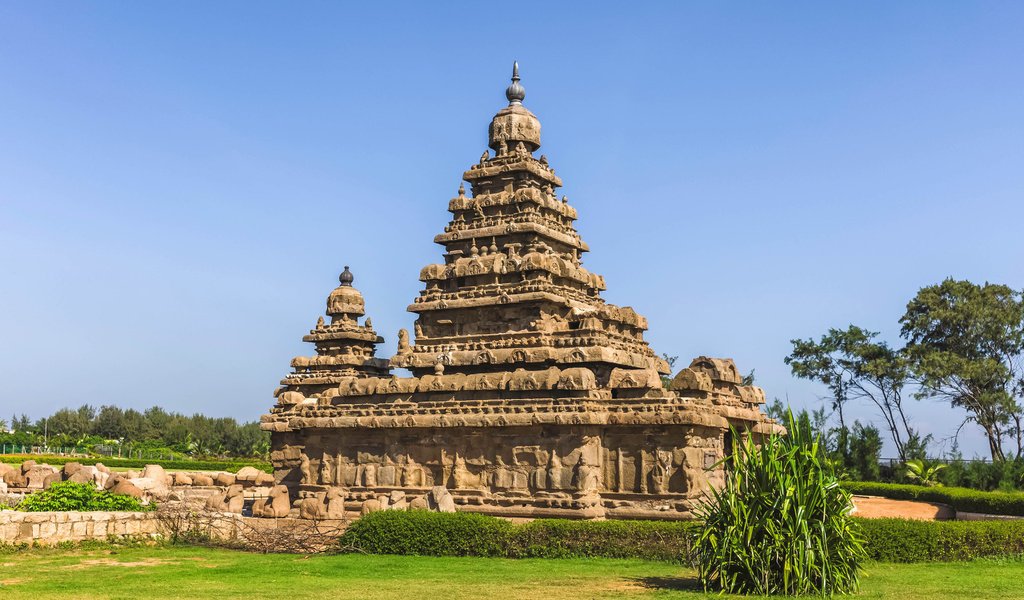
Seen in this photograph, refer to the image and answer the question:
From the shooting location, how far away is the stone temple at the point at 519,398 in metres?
22.5

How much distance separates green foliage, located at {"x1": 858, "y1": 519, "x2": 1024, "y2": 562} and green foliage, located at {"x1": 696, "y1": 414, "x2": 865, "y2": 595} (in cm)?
359

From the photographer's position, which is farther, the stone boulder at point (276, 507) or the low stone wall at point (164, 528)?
the stone boulder at point (276, 507)

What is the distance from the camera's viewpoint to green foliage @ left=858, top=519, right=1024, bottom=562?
17312 mm

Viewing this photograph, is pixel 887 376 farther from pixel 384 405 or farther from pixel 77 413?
pixel 77 413

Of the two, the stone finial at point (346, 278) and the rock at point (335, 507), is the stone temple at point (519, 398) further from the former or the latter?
the stone finial at point (346, 278)

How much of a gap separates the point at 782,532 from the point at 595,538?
534 centimetres

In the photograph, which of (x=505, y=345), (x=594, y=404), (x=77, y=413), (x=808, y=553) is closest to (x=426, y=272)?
(x=505, y=345)

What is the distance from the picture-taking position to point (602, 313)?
1065 inches

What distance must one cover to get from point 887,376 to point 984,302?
521cm

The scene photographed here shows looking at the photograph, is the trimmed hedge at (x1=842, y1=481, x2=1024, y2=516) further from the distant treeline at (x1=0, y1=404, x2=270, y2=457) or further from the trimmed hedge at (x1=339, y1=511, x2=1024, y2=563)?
the distant treeline at (x1=0, y1=404, x2=270, y2=457)

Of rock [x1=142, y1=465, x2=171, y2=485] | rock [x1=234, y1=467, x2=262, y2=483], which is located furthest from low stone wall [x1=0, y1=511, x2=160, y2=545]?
rock [x1=234, y1=467, x2=262, y2=483]

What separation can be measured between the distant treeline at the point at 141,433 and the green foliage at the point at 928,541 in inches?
2348

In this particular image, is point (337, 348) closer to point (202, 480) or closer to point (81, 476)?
point (202, 480)

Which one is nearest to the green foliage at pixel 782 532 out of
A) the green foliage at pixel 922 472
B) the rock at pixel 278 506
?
the rock at pixel 278 506
